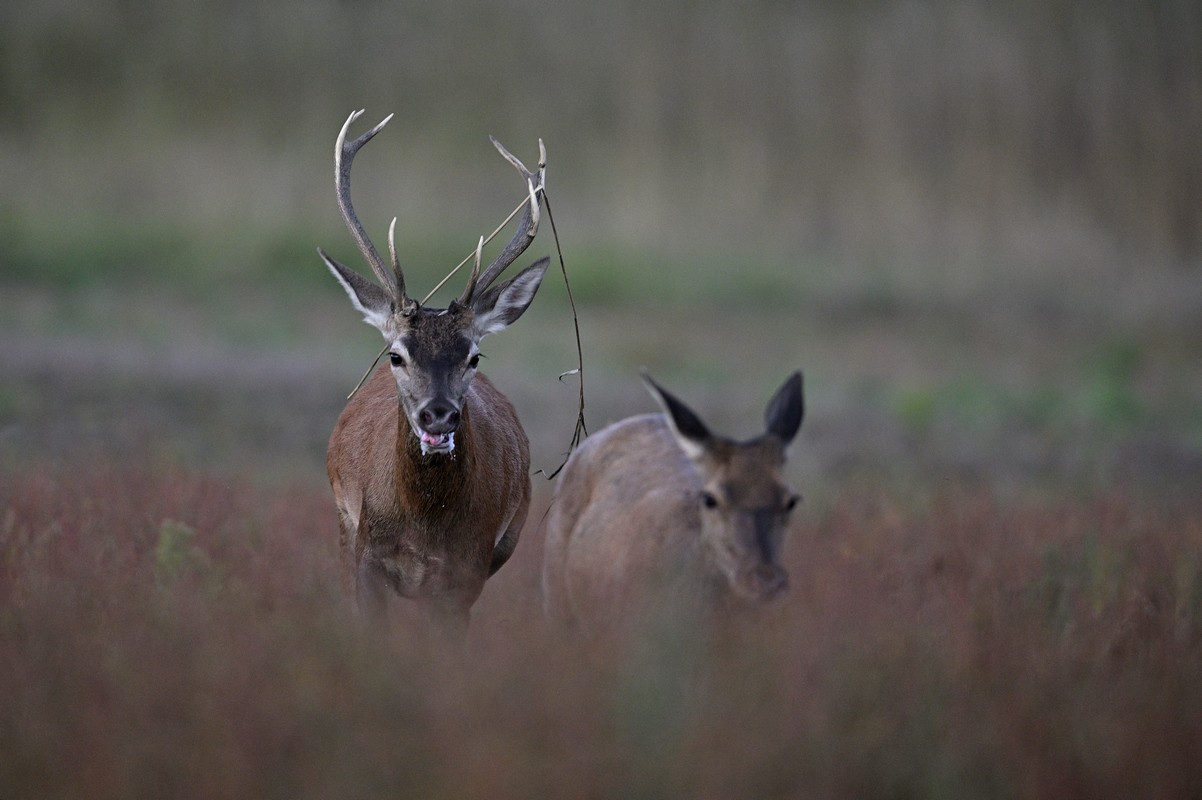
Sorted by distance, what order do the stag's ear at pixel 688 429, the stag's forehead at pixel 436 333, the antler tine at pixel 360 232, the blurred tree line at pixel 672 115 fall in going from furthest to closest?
the blurred tree line at pixel 672 115, the antler tine at pixel 360 232, the stag's forehead at pixel 436 333, the stag's ear at pixel 688 429

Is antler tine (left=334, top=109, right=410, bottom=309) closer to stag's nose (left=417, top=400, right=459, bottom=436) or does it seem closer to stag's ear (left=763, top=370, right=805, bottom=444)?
stag's nose (left=417, top=400, right=459, bottom=436)

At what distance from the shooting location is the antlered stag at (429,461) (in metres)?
7.25

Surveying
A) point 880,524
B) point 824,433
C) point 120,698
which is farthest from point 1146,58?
point 120,698

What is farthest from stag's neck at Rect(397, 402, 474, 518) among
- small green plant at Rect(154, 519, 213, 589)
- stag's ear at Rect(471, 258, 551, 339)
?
small green plant at Rect(154, 519, 213, 589)

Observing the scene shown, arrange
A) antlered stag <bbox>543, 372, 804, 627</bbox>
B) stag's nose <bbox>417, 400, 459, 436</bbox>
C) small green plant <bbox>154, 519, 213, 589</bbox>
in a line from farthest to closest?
small green plant <bbox>154, 519, 213, 589</bbox> < stag's nose <bbox>417, 400, 459, 436</bbox> < antlered stag <bbox>543, 372, 804, 627</bbox>

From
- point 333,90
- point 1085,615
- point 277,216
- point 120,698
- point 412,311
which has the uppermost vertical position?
point 333,90

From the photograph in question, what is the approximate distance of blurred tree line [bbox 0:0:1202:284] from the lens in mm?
24328

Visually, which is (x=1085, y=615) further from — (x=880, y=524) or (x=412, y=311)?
(x=412, y=311)

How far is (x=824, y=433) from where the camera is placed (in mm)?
17234

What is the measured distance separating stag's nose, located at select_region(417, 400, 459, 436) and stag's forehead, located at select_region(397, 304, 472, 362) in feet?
1.05

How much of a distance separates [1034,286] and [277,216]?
485 inches

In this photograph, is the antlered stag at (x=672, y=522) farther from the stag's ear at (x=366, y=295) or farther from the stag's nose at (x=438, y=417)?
the stag's ear at (x=366, y=295)

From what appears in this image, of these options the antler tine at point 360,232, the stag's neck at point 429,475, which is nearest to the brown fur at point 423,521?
the stag's neck at point 429,475

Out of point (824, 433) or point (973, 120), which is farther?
point (973, 120)
